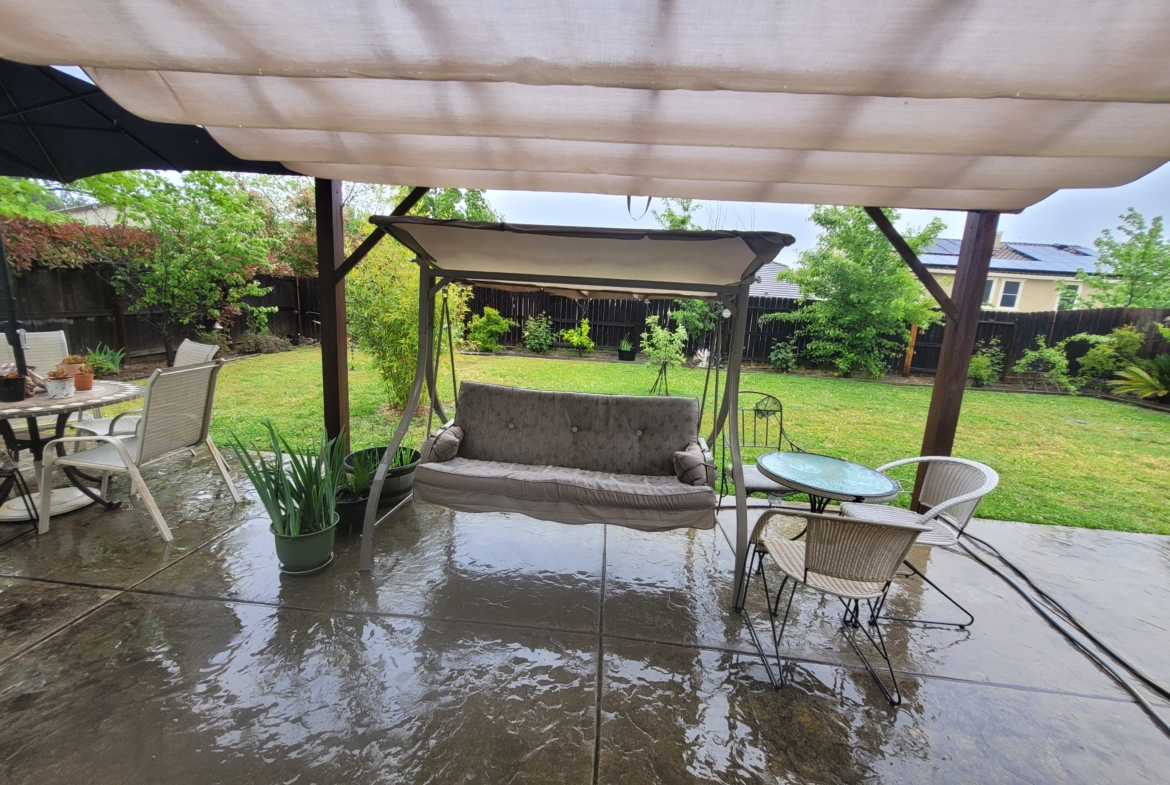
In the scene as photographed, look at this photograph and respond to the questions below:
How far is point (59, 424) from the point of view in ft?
10.5

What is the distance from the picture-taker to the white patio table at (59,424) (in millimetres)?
2670

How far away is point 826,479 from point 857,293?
868 centimetres

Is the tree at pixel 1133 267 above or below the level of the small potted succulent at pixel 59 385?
above

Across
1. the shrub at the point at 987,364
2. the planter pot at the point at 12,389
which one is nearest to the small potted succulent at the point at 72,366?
the planter pot at the point at 12,389

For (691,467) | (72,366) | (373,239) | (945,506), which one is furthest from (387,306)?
(945,506)

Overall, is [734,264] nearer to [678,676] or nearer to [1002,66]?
[1002,66]

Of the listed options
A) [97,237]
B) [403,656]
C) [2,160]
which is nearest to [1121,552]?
[403,656]

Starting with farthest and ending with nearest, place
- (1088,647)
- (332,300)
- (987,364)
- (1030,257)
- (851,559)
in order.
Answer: (1030,257) < (987,364) < (332,300) < (1088,647) < (851,559)

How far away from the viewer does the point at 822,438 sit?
5.65 metres

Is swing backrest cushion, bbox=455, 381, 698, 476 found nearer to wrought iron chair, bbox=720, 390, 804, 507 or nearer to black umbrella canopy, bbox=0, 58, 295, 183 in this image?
wrought iron chair, bbox=720, 390, 804, 507

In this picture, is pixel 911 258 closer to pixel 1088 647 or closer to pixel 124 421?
pixel 1088 647

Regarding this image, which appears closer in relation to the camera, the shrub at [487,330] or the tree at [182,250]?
the tree at [182,250]

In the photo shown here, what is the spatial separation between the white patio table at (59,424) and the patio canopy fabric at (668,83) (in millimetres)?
1841

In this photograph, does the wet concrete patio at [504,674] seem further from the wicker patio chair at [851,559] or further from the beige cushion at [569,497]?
the beige cushion at [569,497]
